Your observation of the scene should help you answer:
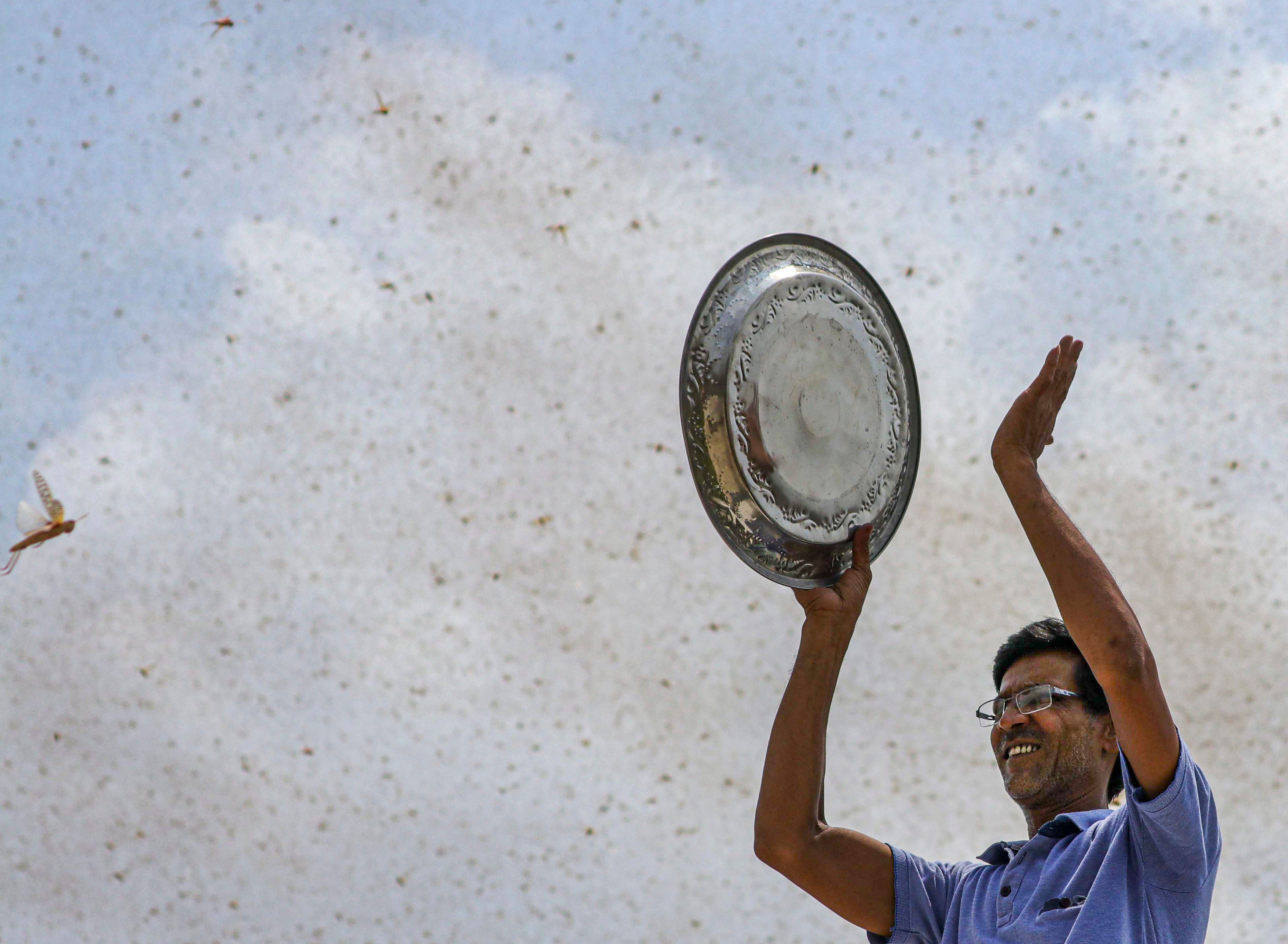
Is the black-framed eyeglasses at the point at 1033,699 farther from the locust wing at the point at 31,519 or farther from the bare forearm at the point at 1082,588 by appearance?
the locust wing at the point at 31,519

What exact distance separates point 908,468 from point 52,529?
295 inches

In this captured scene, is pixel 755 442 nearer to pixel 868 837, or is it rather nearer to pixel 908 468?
pixel 908 468

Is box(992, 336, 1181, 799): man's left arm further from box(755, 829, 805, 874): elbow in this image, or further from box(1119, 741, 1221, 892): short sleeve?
box(755, 829, 805, 874): elbow

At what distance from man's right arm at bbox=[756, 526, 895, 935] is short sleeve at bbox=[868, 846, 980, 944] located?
52 millimetres

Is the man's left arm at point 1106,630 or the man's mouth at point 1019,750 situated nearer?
the man's left arm at point 1106,630

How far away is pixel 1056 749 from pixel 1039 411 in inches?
73.8

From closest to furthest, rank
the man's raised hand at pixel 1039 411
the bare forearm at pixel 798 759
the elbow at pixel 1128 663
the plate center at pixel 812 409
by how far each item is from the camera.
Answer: the elbow at pixel 1128 663 < the man's raised hand at pixel 1039 411 < the bare forearm at pixel 798 759 < the plate center at pixel 812 409

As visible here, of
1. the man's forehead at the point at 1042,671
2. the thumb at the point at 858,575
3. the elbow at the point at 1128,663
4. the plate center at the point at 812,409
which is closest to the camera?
the elbow at the point at 1128,663

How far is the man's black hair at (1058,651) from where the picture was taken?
7.04 metres

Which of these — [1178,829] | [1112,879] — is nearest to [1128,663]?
[1178,829]

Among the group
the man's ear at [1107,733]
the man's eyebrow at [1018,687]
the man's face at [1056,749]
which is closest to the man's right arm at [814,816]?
the man's face at [1056,749]

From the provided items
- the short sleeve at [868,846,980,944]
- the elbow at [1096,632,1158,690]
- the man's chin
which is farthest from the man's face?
the elbow at [1096,632,1158,690]

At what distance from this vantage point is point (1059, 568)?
575cm

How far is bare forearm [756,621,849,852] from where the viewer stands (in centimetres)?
675
